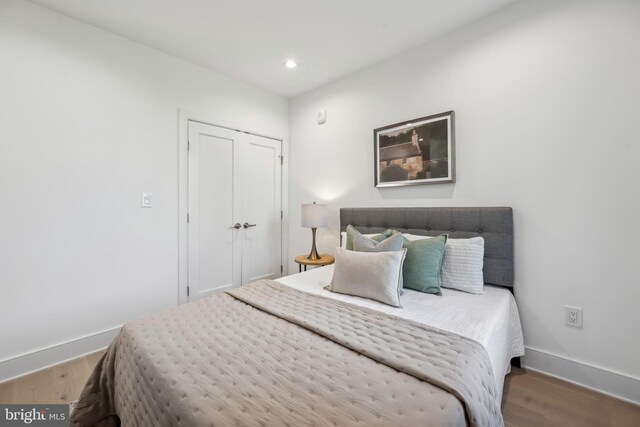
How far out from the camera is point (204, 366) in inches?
40.2

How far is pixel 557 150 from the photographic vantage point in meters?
1.83

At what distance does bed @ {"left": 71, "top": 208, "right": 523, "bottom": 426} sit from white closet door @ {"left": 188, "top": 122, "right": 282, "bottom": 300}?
4.29ft

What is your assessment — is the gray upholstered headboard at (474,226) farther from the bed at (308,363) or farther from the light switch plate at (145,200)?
the light switch plate at (145,200)

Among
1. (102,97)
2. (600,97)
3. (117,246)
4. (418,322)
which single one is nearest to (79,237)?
(117,246)

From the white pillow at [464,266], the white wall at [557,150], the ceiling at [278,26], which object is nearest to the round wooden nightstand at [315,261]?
the white wall at [557,150]

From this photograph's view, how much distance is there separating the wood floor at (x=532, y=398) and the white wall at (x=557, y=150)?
0.13 m

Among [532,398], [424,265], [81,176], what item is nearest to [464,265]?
[424,265]

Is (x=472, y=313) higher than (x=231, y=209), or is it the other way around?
(x=231, y=209)

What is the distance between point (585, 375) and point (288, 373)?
199cm

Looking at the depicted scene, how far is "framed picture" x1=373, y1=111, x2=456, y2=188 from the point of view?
2287mm

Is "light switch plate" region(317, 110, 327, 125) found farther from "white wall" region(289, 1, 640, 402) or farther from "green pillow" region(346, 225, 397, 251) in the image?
"green pillow" region(346, 225, 397, 251)

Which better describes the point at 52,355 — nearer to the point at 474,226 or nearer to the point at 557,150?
the point at 474,226

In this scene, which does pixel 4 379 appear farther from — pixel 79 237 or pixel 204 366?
pixel 204 366

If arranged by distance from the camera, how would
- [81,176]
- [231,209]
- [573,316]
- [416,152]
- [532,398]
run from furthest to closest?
1. [231,209]
2. [416,152]
3. [81,176]
4. [573,316]
5. [532,398]
